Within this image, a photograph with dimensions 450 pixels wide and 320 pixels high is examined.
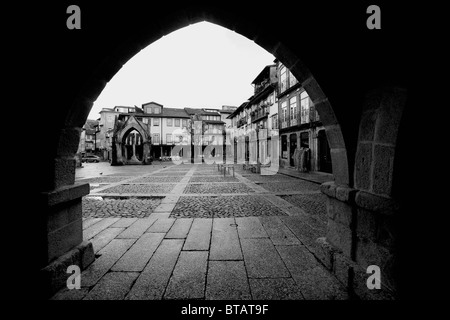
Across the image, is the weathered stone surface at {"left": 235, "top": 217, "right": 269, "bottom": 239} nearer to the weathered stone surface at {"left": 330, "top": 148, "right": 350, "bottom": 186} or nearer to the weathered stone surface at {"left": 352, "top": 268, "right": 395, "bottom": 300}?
the weathered stone surface at {"left": 352, "top": 268, "right": 395, "bottom": 300}

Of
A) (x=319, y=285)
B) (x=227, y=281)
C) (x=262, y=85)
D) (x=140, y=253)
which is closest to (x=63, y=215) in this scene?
(x=140, y=253)

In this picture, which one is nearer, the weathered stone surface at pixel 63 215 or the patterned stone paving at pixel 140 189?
the weathered stone surface at pixel 63 215

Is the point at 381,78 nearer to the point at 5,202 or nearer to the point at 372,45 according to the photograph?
the point at 372,45

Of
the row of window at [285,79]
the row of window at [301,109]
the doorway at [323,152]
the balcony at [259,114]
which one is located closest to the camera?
the doorway at [323,152]

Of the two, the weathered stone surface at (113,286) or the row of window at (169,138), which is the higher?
the row of window at (169,138)

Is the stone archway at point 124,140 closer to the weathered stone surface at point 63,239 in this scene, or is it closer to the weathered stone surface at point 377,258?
the weathered stone surface at point 63,239

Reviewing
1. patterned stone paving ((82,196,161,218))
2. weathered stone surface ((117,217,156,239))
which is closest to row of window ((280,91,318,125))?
patterned stone paving ((82,196,161,218))

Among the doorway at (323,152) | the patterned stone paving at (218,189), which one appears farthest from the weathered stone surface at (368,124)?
the doorway at (323,152)

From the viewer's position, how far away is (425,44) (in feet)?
4.98

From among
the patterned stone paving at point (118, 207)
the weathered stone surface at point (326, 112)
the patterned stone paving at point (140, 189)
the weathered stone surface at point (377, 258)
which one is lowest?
the patterned stone paving at point (140, 189)

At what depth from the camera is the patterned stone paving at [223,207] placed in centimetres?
486

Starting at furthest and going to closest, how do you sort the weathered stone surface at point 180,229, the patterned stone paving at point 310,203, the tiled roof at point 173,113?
the tiled roof at point 173,113
the patterned stone paving at point 310,203
the weathered stone surface at point 180,229

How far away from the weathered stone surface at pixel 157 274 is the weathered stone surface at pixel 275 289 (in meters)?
0.97

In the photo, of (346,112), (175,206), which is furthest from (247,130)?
(346,112)
